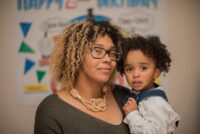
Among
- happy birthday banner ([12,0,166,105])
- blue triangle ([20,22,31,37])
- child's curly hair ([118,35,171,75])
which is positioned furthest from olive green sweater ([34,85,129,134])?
blue triangle ([20,22,31,37])

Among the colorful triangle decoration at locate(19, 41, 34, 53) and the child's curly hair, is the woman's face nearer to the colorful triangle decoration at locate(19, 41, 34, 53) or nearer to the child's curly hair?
the child's curly hair

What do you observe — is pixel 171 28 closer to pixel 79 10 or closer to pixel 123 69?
pixel 79 10

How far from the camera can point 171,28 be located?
228 centimetres

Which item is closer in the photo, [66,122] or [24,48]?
[66,122]

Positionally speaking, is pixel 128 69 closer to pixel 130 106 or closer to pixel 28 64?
pixel 130 106

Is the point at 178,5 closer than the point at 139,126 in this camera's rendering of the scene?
No

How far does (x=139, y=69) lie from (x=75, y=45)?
0.34 m

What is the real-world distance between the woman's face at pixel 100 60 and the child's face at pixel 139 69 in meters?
0.09

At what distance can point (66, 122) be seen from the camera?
1185mm

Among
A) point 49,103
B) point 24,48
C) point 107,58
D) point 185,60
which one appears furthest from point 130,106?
point 24,48

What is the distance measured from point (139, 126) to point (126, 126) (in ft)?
0.48

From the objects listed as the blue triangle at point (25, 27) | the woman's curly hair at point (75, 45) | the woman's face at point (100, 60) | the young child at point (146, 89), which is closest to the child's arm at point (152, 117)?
the young child at point (146, 89)

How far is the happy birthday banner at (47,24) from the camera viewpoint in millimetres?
2295

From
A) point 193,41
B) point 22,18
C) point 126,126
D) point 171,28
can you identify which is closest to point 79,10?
point 22,18
